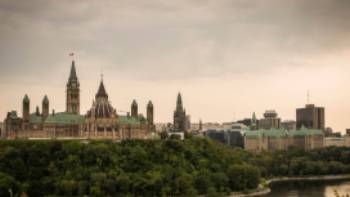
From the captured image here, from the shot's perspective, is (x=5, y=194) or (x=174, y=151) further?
(x=174, y=151)

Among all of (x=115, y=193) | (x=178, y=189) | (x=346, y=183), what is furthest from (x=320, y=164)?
(x=115, y=193)

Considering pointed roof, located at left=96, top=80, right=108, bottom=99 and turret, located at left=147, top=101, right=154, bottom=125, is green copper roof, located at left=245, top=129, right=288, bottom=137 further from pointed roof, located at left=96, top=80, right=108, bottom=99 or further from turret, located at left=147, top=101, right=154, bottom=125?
pointed roof, located at left=96, top=80, right=108, bottom=99

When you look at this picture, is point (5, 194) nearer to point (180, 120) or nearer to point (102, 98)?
point (102, 98)

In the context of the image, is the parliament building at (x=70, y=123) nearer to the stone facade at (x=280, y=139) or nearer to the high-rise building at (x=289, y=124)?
the stone facade at (x=280, y=139)

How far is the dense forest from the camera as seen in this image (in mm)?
62594

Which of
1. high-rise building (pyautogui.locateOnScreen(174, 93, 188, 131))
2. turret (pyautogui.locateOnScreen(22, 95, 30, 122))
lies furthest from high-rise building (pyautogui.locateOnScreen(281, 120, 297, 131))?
turret (pyautogui.locateOnScreen(22, 95, 30, 122))

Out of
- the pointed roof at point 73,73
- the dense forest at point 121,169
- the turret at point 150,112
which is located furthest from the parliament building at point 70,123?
the turret at point 150,112

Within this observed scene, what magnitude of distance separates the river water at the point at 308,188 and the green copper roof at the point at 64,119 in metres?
30.3

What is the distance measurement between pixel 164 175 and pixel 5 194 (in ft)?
60.6

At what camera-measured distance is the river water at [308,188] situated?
2820 inches

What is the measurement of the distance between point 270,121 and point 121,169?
111816mm

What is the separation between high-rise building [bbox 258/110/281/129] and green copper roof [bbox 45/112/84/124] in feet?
316

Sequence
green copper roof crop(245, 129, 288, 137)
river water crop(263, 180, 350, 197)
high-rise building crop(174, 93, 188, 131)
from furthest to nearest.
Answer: green copper roof crop(245, 129, 288, 137) → high-rise building crop(174, 93, 188, 131) → river water crop(263, 180, 350, 197)

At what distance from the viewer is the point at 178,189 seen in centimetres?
6662
